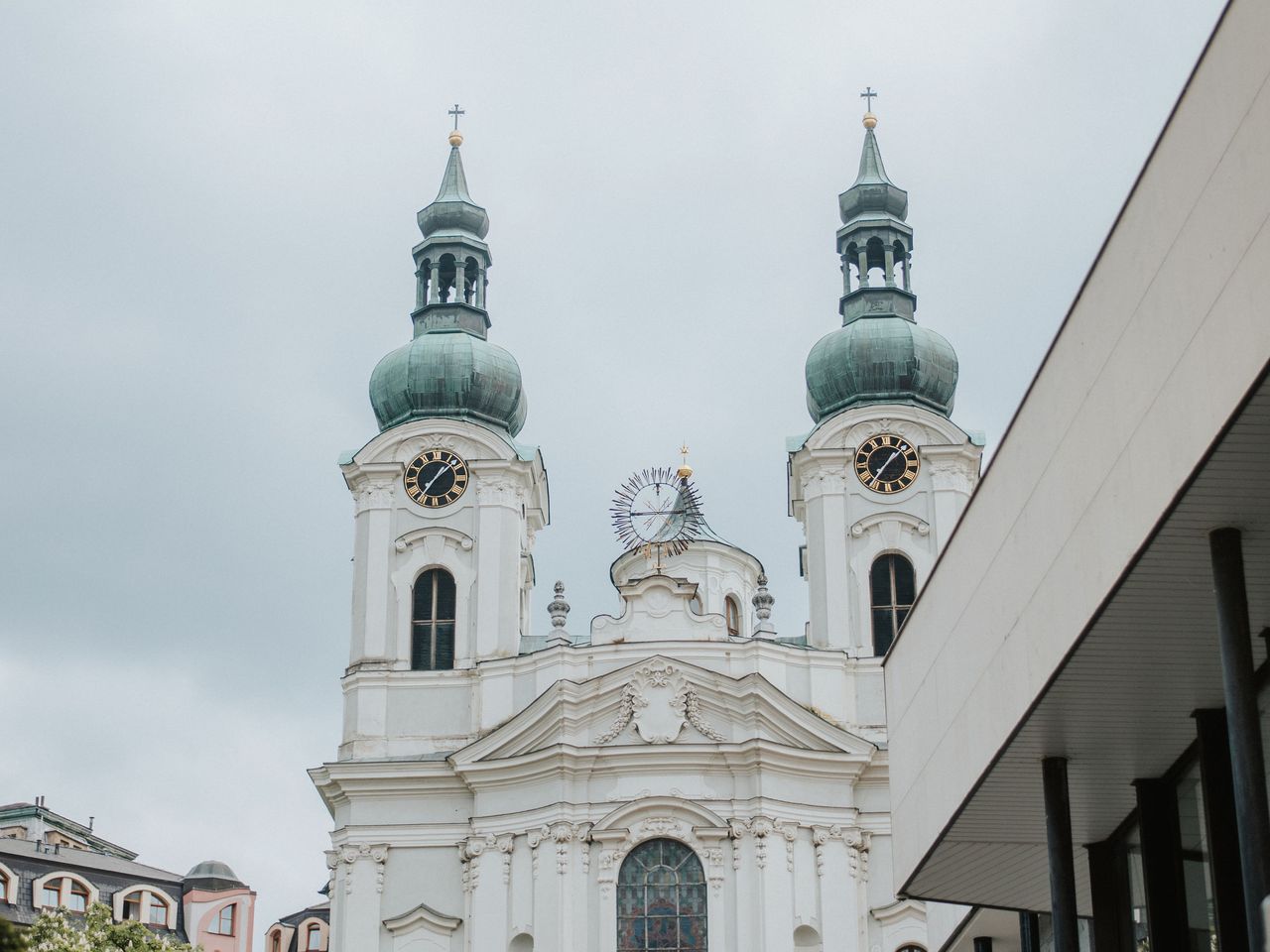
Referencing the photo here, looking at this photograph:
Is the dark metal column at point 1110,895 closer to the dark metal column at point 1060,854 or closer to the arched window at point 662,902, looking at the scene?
the dark metal column at point 1060,854

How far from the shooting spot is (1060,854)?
17.4 metres

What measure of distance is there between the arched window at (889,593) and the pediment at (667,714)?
2845 millimetres

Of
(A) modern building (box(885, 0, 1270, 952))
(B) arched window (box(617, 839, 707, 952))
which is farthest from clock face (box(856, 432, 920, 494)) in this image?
(A) modern building (box(885, 0, 1270, 952))

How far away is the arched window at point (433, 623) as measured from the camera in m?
42.5

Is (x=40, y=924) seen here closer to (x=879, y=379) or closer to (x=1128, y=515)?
(x=879, y=379)

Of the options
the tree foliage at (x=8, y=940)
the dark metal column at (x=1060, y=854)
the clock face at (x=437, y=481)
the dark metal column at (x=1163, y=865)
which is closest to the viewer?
the tree foliage at (x=8, y=940)

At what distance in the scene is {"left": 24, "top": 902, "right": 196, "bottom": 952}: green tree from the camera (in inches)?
1251

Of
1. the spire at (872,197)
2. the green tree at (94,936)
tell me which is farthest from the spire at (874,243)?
the green tree at (94,936)

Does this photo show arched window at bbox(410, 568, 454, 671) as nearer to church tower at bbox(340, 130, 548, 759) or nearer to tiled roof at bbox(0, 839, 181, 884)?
church tower at bbox(340, 130, 548, 759)

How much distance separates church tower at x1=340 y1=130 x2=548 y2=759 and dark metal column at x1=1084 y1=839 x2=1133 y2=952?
23687mm

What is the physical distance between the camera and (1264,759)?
1409 cm

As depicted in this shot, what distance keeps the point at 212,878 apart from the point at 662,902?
22.3m

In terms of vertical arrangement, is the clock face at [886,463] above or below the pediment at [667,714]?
above

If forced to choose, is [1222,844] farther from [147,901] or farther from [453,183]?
[147,901]
